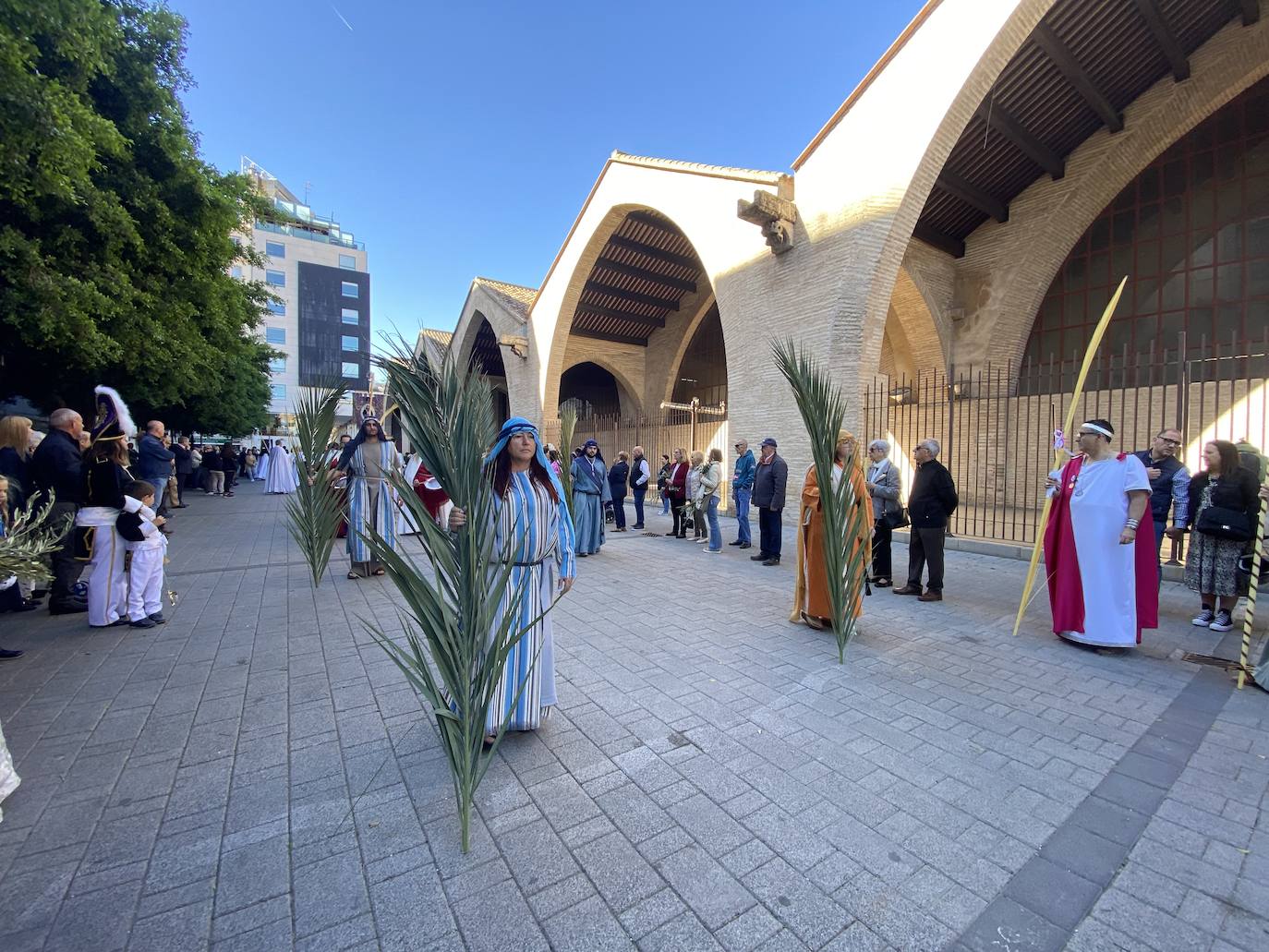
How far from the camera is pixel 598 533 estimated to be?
8.85 metres

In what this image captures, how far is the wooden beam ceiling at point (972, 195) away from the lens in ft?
40.6

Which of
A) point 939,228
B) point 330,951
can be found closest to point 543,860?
point 330,951

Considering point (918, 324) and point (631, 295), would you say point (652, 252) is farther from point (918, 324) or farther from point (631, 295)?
point (918, 324)

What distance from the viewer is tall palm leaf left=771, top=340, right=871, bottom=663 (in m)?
4.03

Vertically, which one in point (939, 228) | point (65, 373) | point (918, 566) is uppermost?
point (939, 228)

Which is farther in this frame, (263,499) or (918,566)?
(263,499)

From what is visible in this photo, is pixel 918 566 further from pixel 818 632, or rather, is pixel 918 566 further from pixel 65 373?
pixel 65 373

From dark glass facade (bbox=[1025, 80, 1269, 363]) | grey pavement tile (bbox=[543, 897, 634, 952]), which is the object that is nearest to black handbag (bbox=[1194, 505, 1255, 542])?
grey pavement tile (bbox=[543, 897, 634, 952])

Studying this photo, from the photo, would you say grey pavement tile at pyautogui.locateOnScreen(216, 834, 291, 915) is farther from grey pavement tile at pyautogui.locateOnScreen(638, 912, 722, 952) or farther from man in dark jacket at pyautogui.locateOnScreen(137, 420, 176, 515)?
man in dark jacket at pyautogui.locateOnScreen(137, 420, 176, 515)

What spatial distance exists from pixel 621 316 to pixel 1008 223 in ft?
39.8

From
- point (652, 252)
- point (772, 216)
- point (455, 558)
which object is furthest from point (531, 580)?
point (652, 252)

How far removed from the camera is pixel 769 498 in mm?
7742

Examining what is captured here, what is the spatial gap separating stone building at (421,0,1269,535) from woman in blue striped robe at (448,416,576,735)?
7555 millimetres

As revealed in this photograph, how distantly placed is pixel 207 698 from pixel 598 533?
5.78 metres
